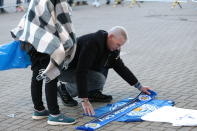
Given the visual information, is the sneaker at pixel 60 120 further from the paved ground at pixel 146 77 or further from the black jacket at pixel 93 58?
the black jacket at pixel 93 58

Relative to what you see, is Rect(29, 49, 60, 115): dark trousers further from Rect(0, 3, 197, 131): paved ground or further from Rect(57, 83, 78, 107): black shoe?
Rect(57, 83, 78, 107): black shoe

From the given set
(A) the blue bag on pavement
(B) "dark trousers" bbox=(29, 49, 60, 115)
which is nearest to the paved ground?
(B) "dark trousers" bbox=(29, 49, 60, 115)

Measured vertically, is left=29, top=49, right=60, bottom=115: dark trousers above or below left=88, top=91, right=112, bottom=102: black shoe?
above

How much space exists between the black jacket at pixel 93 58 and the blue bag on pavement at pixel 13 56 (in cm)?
52

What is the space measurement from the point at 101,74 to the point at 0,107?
1269 mm

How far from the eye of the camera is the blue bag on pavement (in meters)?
4.77

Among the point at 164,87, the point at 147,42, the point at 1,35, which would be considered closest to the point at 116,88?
the point at 164,87

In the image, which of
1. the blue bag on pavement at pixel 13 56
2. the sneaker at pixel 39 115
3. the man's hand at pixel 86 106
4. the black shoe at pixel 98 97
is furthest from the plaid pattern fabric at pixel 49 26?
the black shoe at pixel 98 97

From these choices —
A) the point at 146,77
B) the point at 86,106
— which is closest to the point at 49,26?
the point at 86,106

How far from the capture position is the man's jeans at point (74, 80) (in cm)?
504

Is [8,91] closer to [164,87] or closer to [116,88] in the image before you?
[116,88]

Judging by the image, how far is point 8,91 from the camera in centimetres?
611

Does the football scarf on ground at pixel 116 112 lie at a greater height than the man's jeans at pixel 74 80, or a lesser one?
lesser

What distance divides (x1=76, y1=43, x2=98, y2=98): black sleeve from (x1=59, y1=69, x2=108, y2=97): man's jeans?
41cm
